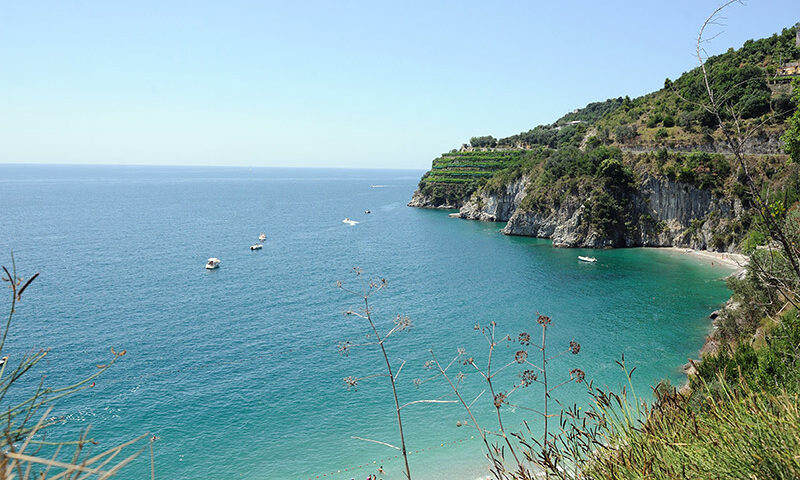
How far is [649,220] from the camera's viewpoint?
2199 inches

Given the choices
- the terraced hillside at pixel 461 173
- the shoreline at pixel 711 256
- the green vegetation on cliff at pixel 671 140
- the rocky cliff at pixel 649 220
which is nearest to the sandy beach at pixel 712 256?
the shoreline at pixel 711 256

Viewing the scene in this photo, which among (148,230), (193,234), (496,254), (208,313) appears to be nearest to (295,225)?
(193,234)

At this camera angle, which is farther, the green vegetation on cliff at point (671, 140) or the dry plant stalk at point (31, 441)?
the green vegetation on cliff at point (671, 140)

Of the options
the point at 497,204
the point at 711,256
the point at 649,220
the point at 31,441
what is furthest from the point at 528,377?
the point at 497,204

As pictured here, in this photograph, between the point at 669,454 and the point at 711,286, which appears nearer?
the point at 669,454

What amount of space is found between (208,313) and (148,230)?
43373mm

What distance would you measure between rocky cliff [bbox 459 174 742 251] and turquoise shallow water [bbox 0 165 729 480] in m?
3.19

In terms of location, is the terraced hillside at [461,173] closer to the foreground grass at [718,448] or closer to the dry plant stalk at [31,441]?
the foreground grass at [718,448]

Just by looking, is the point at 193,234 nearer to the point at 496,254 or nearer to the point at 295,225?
the point at 295,225

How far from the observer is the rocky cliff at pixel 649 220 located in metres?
50.4

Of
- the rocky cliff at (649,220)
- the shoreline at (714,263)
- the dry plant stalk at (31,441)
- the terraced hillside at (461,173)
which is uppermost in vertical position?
the terraced hillside at (461,173)

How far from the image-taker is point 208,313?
35281 mm

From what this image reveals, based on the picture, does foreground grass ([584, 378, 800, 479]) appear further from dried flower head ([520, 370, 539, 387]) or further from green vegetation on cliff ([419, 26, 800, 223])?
green vegetation on cliff ([419, 26, 800, 223])

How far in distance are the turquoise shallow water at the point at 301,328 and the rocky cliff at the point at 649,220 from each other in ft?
10.5
